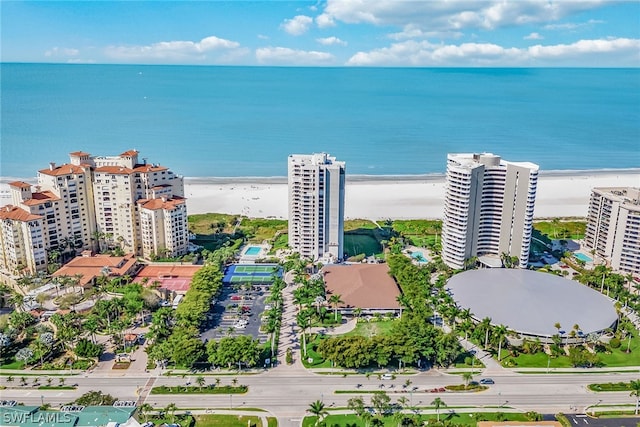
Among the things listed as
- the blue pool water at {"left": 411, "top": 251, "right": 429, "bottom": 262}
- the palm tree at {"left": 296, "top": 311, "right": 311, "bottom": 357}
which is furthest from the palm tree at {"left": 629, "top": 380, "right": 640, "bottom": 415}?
the blue pool water at {"left": 411, "top": 251, "right": 429, "bottom": 262}

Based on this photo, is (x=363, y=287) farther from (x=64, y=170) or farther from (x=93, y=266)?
(x=64, y=170)

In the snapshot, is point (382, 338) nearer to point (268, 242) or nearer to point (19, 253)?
point (268, 242)

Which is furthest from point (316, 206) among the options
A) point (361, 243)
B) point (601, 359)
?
point (601, 359)

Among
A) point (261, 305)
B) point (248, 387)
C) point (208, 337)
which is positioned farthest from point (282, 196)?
point (248, 387)

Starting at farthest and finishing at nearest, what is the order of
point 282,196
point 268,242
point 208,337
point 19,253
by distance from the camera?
1. point 282,196
2. point 268,242
3. point 19,253
4. point 208,337

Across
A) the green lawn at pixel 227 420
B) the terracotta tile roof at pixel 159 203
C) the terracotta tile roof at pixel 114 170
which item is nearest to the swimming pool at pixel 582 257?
the green lawn at pixel 227 420

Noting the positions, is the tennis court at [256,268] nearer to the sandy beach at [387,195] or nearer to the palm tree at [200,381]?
the palm tree at [200,381]
